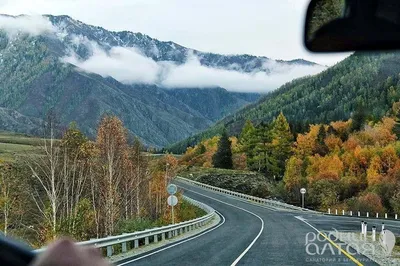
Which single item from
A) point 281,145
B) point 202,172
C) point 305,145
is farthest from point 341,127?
point 202,172

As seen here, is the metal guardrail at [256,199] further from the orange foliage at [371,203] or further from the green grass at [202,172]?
the orange foliage at [371,203]

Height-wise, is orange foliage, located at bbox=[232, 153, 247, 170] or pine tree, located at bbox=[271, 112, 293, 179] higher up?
pine tree, located at bbox=[271, 112, 293, 179]

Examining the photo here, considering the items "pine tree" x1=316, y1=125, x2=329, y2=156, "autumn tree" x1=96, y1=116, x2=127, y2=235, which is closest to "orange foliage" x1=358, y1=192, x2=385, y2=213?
"autumn tree" x1=96, y1=116, x2=127, y2=235

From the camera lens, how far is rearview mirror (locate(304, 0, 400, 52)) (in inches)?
69.3

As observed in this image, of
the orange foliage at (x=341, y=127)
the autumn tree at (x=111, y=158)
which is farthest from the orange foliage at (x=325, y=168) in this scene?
the autumn tree at (x=111, y=158)

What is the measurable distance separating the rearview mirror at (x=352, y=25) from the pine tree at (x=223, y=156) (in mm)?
114831

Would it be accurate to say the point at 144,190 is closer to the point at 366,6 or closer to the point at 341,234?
the point at 341,234

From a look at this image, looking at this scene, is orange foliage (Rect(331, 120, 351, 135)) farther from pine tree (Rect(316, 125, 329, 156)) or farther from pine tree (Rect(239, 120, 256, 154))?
pine tree (Rect(239, 120, 256, 154))

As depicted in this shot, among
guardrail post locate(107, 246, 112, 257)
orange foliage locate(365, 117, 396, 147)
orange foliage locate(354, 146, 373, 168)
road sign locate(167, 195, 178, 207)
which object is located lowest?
guardrail post locate(107, 246, 112, 257)

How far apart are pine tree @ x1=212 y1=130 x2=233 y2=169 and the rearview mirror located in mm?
114831

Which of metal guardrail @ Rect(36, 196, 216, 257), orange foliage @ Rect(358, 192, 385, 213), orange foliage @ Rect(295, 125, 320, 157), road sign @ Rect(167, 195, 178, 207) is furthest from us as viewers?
orange foliage @ Rect(295, 125, 320, 157)

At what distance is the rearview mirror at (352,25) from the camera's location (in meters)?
1.76

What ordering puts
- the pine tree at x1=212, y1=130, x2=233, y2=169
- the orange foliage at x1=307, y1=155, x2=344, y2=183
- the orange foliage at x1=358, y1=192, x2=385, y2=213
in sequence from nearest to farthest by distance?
1. the orange foliage at x1=358, y1=192, x2=385, y2=213
2. the orange foliage at x1=307, y1=155, x2=344, y2=183
3. the pine tree at x1=212, y1=130, x2=233, y2=169

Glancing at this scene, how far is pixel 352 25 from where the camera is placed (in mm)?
1807
